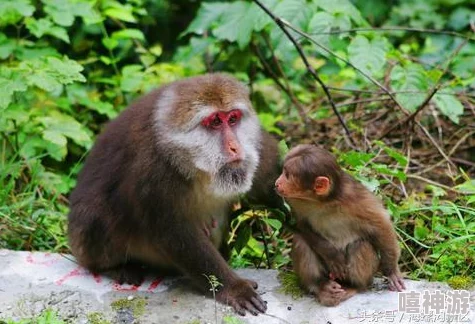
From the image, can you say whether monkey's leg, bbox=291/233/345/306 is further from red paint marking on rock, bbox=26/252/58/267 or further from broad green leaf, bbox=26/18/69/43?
broad green leaf, bbox=26/18/69/43

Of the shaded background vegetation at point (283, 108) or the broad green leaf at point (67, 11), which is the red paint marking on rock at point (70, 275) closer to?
the shaded background vegetation at point (283, 108)

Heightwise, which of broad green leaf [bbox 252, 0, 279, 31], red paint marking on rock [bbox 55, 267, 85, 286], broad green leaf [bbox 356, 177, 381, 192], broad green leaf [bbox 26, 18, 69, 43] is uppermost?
broad green leaf [bbox 252, 0, 279, 31]

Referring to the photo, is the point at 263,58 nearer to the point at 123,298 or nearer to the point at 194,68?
the point at 194,68

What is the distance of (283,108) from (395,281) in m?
3.85

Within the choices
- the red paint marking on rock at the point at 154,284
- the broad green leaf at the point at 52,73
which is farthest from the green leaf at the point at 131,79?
the red paint marking on rock at the point at 154,284

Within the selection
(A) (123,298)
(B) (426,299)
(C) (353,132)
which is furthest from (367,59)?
(A) (123,298)

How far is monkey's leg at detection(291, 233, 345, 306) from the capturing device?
183 inches

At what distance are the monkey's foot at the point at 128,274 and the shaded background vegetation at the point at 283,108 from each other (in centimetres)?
66

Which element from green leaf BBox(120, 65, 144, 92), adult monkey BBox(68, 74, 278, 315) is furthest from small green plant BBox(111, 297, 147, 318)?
green leaf BBox(120, 65, 144, 92)

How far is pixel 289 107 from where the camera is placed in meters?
8.09

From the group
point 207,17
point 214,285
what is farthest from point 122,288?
point 207,17

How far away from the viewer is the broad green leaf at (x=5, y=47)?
22.8 feet

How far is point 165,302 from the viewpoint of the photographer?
4879 mm

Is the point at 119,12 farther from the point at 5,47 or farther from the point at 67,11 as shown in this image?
the point at 5,47
